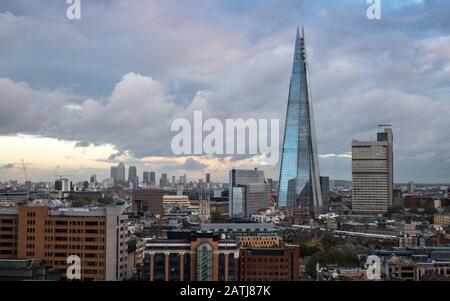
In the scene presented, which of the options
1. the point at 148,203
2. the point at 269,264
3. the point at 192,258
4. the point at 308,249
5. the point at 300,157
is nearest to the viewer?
the point at 269,264

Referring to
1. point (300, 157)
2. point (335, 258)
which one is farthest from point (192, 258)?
point (300, 157)

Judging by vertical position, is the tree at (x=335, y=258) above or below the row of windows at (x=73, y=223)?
below

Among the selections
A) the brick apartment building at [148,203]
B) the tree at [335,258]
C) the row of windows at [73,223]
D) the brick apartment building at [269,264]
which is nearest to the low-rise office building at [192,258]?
the brick apartment building at [269,264]

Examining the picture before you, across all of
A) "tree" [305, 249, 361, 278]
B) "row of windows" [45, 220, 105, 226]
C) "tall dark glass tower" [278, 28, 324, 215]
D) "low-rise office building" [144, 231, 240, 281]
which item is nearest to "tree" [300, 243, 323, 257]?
"tree" [305, 249, 361, 278]

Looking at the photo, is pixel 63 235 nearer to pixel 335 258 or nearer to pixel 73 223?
pixel 73 223

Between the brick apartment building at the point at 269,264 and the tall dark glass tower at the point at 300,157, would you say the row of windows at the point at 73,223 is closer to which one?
the brick apartment building at the point at 269,264

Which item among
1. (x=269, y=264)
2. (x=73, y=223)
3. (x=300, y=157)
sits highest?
(x=300, y=157)

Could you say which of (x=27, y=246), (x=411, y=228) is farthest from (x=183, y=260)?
A: (x=411, y=228)

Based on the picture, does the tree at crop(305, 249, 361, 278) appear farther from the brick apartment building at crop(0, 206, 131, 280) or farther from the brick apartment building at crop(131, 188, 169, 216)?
the brick apartment building at crop(131, 188, 169, 216)

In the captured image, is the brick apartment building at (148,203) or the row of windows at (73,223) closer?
the row of windows at (73,223)
